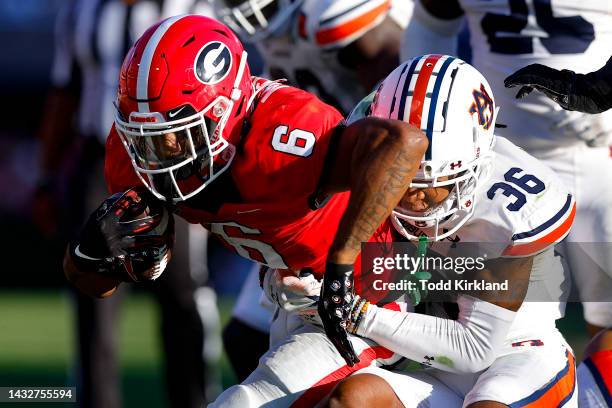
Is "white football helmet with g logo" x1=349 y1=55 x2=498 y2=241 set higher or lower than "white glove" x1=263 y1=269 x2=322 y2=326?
higher

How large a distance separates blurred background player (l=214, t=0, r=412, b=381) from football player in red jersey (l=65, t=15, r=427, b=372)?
1.04 m

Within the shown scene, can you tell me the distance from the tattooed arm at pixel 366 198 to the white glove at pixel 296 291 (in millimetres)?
244

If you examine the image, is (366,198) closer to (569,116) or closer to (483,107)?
(483,107)

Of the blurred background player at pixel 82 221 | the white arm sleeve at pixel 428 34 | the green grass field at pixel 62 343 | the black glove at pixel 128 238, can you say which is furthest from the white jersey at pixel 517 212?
the green grass field at pixel 62 343

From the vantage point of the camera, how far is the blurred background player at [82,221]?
477 cm

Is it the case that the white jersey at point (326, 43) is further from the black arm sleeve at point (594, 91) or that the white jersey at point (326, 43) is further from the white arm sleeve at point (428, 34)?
the black arm sleeve at point (594, 91)

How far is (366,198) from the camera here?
2.68 m

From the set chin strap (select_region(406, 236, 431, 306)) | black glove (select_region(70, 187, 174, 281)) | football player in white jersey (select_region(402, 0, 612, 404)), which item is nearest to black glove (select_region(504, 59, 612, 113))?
football player in white jersey (select_region(402, 0, 612, 404))

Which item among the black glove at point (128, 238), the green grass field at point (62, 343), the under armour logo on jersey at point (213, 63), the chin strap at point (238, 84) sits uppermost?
the under armour logo on jersey at point (213, 63)

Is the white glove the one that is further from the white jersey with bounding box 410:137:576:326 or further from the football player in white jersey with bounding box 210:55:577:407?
the white jersey with bounding box 410:137:576:326

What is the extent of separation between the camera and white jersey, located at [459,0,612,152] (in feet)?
11.7

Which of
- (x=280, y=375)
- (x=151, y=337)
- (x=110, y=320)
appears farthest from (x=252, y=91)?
(x=151, y=337)

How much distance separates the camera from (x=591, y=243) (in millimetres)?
3549

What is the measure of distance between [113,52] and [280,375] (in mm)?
2443
